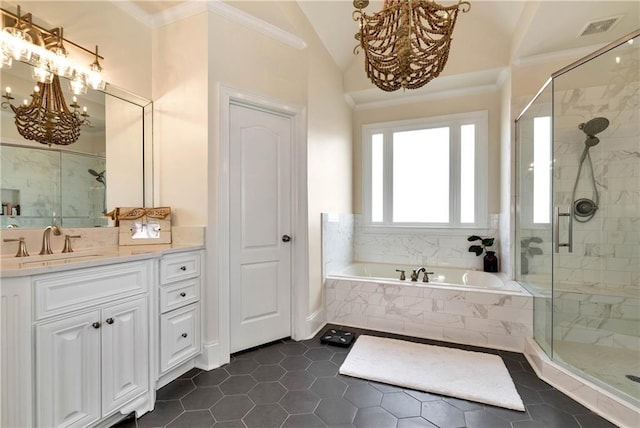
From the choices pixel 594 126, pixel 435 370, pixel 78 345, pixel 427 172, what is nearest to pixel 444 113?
pixel 427 172

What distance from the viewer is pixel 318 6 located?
2674 millimetres

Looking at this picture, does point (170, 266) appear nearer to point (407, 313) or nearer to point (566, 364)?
point (407, 313)

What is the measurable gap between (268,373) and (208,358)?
0.46m

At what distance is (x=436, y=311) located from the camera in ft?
8.60

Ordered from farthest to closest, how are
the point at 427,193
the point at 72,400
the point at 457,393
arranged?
the point at 427,193, the point at 457,393, the point at 72,400

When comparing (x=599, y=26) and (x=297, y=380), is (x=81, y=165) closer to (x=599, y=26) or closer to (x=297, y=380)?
(x=297, y=380)

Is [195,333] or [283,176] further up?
[283,176]

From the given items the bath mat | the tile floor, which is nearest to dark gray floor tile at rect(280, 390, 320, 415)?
the tile floor

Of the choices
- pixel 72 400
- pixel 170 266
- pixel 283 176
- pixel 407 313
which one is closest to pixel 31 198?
pixel 170 266

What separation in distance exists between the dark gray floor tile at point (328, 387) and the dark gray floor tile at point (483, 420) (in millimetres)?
725

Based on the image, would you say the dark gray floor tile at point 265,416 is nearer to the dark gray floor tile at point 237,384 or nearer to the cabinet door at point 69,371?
the dark gray floor tile at point 237,384

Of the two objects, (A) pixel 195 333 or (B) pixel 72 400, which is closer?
(B) pixel 72 400

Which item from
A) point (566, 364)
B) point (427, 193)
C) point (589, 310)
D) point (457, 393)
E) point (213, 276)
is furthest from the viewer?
point (427, 193)

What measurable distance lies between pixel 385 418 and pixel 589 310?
204cm
